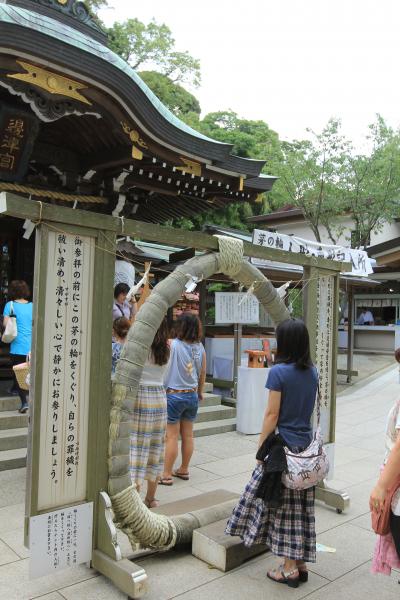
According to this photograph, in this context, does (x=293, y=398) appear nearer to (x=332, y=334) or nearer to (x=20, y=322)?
(x=332, y=334)

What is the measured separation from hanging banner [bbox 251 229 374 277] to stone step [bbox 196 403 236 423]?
3214 mm

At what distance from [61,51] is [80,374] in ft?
11.9

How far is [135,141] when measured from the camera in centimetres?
620

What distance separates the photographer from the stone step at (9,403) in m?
6.04

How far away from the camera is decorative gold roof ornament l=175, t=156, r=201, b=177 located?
22.7 ft

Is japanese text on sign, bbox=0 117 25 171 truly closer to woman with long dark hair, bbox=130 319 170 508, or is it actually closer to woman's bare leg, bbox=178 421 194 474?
woman with long dark hair, bbox=130 319 170 508

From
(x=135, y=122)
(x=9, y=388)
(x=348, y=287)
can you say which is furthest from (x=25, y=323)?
(x=348, y=287)

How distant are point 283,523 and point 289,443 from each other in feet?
1.75

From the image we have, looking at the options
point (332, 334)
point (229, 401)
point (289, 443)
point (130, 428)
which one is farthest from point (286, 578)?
point (229, 401)

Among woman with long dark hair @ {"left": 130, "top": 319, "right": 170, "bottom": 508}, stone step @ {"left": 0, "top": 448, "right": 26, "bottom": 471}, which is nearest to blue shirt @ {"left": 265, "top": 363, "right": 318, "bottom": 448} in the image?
woman with long dark hair @ {"left": 130, "top": 319, "right": 170, "bottom": 508}

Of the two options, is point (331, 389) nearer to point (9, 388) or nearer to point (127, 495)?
point (127, 495)

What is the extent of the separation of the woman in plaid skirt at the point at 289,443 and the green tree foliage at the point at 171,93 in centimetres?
1707

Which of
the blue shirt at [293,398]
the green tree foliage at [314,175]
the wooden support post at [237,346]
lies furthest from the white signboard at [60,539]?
the green tree foliage at [314,175]

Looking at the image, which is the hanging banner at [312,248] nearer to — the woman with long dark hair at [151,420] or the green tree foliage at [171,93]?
the woman with long dark hair at [151,420]
